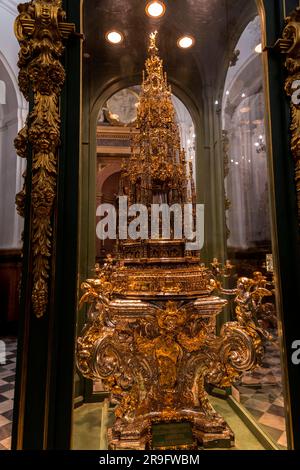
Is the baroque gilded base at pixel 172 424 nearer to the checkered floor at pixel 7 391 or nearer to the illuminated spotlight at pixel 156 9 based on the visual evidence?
the checkered floor at pixel 7 391

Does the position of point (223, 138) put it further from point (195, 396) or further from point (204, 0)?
point (195, 396)

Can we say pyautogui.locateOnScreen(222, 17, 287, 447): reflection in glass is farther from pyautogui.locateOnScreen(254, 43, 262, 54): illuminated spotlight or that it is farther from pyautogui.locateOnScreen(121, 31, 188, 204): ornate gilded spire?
pyautogui.locateOnScreen(121, 31, 188, 204): ornate gilded spire

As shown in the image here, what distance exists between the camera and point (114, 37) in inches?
95.4

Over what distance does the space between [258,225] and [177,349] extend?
1121 mm

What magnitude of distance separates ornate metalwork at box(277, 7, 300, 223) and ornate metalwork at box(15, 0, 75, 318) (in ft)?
3.91

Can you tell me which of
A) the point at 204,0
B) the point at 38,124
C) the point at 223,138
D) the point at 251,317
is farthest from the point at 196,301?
the point at 204,0

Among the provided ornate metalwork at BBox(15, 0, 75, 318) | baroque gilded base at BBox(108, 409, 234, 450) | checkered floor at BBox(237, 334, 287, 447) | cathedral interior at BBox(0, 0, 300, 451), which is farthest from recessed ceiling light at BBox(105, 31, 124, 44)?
baroque gilded base at BBox(108, 409, 234, 450)

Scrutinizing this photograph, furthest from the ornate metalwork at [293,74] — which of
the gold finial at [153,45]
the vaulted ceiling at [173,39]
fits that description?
the gold finial at [153,45]

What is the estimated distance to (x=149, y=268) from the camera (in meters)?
2.20

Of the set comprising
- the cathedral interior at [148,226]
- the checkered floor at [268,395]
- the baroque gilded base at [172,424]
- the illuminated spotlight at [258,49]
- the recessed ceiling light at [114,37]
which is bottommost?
the baroque gilded base at [172,424]

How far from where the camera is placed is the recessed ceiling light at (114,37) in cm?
233

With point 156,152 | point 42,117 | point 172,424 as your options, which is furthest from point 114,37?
point 172,424

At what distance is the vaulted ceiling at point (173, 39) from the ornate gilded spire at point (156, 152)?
0.29 meters

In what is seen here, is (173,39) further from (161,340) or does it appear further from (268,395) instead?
(268,395)
